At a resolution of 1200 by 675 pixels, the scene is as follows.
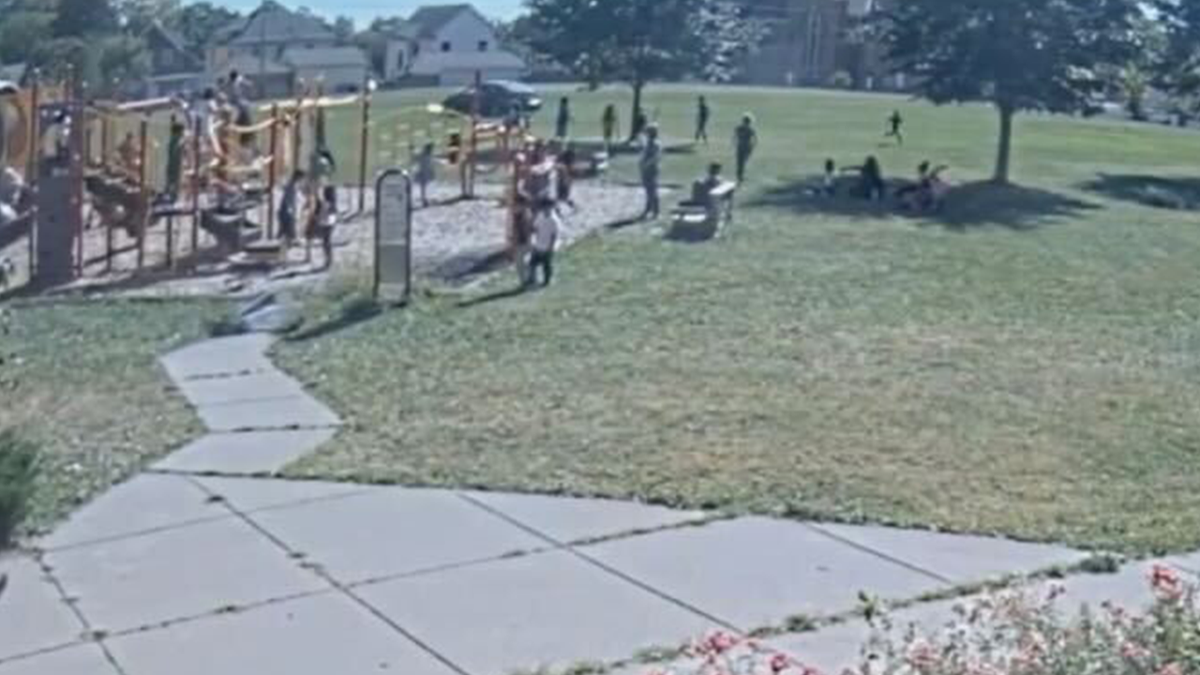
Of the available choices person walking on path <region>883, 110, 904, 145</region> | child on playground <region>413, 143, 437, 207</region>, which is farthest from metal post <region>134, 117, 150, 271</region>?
person walking on path <region>883, 110, 904, 145</region>

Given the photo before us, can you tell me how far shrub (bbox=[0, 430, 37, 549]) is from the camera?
6.50m

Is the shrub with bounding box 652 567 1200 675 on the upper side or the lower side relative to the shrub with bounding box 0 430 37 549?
upper

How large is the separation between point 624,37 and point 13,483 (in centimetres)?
3281

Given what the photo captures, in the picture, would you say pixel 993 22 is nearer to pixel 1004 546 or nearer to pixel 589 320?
pixel 589 320

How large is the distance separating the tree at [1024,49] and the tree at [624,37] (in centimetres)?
1003

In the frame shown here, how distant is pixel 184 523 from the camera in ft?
23.1

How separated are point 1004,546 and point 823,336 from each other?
606cm

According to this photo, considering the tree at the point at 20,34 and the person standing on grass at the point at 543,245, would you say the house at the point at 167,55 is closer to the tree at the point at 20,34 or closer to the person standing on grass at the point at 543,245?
the tree at the point at 20,34

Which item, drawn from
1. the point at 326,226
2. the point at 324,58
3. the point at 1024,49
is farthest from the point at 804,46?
the point at 326,226

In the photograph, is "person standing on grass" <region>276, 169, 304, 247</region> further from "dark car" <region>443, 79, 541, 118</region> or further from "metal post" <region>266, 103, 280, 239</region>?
"dark car" <region>443, 79, 541, 118</region>

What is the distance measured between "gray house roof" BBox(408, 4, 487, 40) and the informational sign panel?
75.0 metres

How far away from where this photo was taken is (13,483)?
21.6 feet

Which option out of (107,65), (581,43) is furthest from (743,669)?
(107,65)

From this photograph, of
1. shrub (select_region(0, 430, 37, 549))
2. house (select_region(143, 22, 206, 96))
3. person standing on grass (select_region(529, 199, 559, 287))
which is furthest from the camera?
house (select_region(143, 22, 206, 96))
